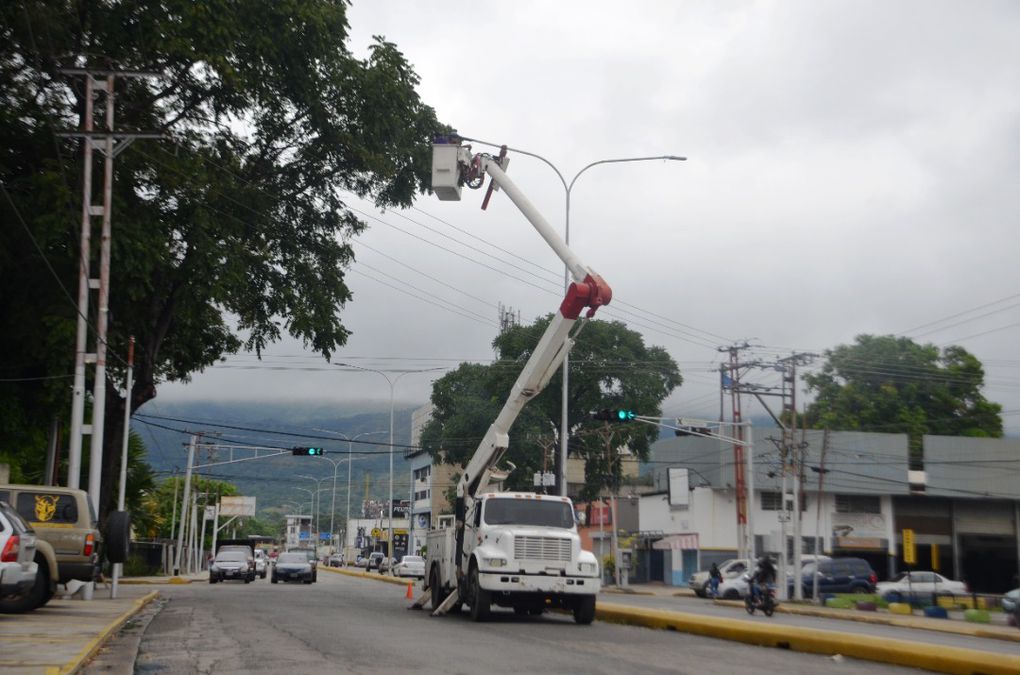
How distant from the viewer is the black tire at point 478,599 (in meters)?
20.2

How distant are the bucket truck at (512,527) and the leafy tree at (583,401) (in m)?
37.3

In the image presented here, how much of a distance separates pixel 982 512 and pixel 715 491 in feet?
47.0

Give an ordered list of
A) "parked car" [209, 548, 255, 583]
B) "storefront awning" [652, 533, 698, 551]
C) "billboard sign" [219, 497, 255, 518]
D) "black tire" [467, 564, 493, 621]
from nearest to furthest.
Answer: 1. "black tire" [467, 564, 493, 621]
2. "parked car" [209, 548, 255, 583]
3. "storefront awning" [652, 533, 698, 551]
4. "billboard sign" [219, 497, 255, 518]

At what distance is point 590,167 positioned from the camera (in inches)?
Answer: 1502

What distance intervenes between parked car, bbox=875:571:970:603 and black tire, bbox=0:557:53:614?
32.0 meters

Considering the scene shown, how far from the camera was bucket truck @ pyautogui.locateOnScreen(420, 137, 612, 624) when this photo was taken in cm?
2033

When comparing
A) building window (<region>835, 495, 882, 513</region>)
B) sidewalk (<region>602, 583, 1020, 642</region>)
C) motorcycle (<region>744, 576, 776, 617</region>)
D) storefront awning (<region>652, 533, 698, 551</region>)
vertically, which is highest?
building window (<region>835, 495, 882, 513</region>)

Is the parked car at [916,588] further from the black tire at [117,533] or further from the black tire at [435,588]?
the black tire at [117,533]

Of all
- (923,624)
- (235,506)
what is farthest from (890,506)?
(235,506)

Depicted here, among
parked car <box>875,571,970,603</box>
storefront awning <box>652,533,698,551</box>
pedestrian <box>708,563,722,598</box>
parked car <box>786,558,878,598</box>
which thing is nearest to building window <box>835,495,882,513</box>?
storefront awning <box>652,533,698,551</box>

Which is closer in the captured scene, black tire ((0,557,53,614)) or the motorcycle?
black tire ((0,557,53,614))

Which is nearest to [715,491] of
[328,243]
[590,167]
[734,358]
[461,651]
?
[734,358]

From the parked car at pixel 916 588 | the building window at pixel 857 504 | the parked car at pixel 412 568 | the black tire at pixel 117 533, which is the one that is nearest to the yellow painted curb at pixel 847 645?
the black tire at pixel 117 533

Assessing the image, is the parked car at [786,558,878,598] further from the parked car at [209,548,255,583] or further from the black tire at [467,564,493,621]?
the black tire at [467,564,493,621]
